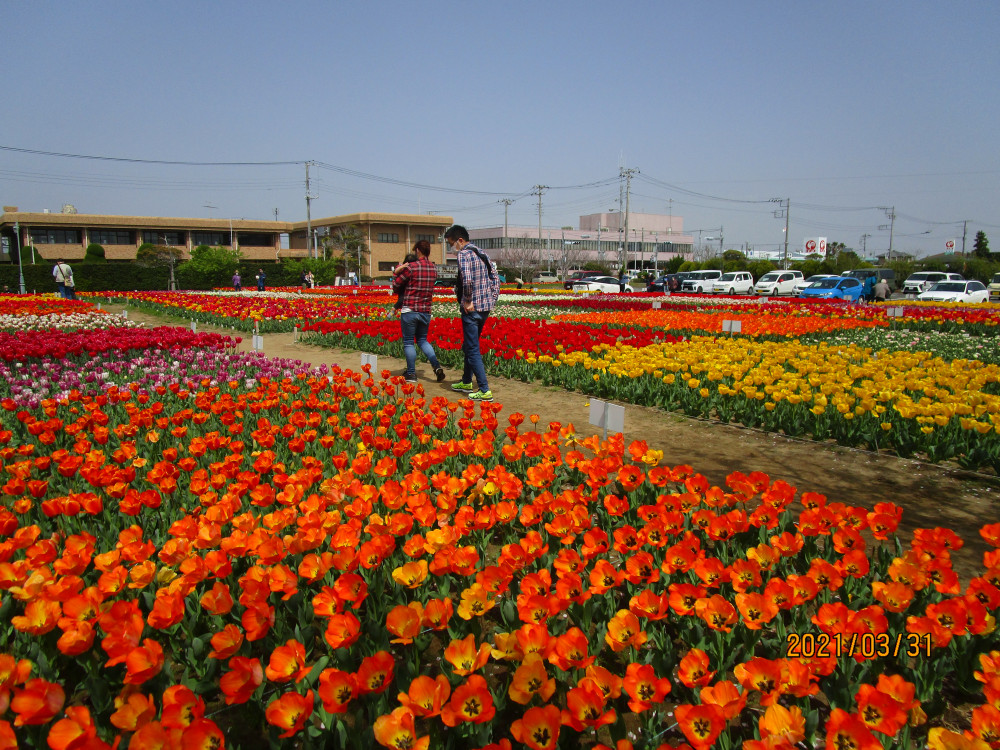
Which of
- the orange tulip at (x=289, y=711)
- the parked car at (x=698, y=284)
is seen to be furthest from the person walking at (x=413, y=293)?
the parked car at (x=698, y=284)

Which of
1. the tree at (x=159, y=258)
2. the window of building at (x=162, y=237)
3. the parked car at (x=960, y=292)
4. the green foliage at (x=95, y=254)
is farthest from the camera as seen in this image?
the window of building at (x=162, y=237)

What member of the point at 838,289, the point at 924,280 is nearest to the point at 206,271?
the point at 838,289

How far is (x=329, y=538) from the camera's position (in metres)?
2.89

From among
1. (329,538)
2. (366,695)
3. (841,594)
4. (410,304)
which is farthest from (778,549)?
(410,304)

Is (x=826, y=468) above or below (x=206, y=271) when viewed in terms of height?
below

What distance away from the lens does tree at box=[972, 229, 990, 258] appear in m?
75.8

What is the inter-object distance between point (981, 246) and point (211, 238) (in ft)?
319

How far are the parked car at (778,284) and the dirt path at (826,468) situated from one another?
35.7 meters

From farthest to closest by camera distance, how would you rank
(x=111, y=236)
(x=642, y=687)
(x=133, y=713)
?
(x=111, y=236)
(x=642, y=687)
(x=133, y=713)

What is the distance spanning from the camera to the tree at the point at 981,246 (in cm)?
7579

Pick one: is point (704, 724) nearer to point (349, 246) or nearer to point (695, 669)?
point (695, 669)

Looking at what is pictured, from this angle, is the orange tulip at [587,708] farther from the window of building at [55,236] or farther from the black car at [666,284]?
the window of building at [55,236]

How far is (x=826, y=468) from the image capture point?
483 cm

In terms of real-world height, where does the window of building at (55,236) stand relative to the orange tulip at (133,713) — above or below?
above
